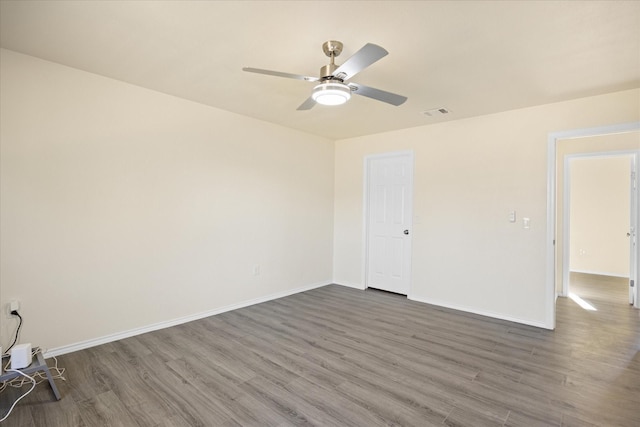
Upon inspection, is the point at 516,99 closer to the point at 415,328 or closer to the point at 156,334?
the point at 415,328

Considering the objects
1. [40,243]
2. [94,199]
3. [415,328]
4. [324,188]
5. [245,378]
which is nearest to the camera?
[245,378]

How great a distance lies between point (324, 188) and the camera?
542 centimetres

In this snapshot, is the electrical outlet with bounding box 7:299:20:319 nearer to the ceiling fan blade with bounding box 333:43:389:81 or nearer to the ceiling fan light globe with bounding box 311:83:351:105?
the ceiling fan light globe with bounding box 311:83:351:105

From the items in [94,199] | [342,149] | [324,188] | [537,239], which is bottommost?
[537,239]

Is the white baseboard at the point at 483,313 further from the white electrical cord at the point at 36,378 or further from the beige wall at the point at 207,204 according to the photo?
the white electrical cord at the point at 36,378

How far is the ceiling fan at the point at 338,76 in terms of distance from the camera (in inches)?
74.6

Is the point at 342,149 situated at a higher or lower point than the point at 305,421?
higher

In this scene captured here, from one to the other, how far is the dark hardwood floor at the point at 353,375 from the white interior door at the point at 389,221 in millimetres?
1165

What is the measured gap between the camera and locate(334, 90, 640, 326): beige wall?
3562 mm

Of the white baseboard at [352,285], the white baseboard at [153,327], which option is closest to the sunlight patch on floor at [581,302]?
the white baseboard at [352,285]

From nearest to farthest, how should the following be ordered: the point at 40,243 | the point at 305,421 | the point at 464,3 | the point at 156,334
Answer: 1. the point at 464,3
2. the point at 305,421
3. the point at 40,243
4. the point at 156,334

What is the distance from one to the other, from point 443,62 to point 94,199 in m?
3.33

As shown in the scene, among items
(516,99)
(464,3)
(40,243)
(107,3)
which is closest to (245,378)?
(40,243)

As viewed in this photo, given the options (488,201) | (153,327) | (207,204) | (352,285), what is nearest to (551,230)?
(488,201)
